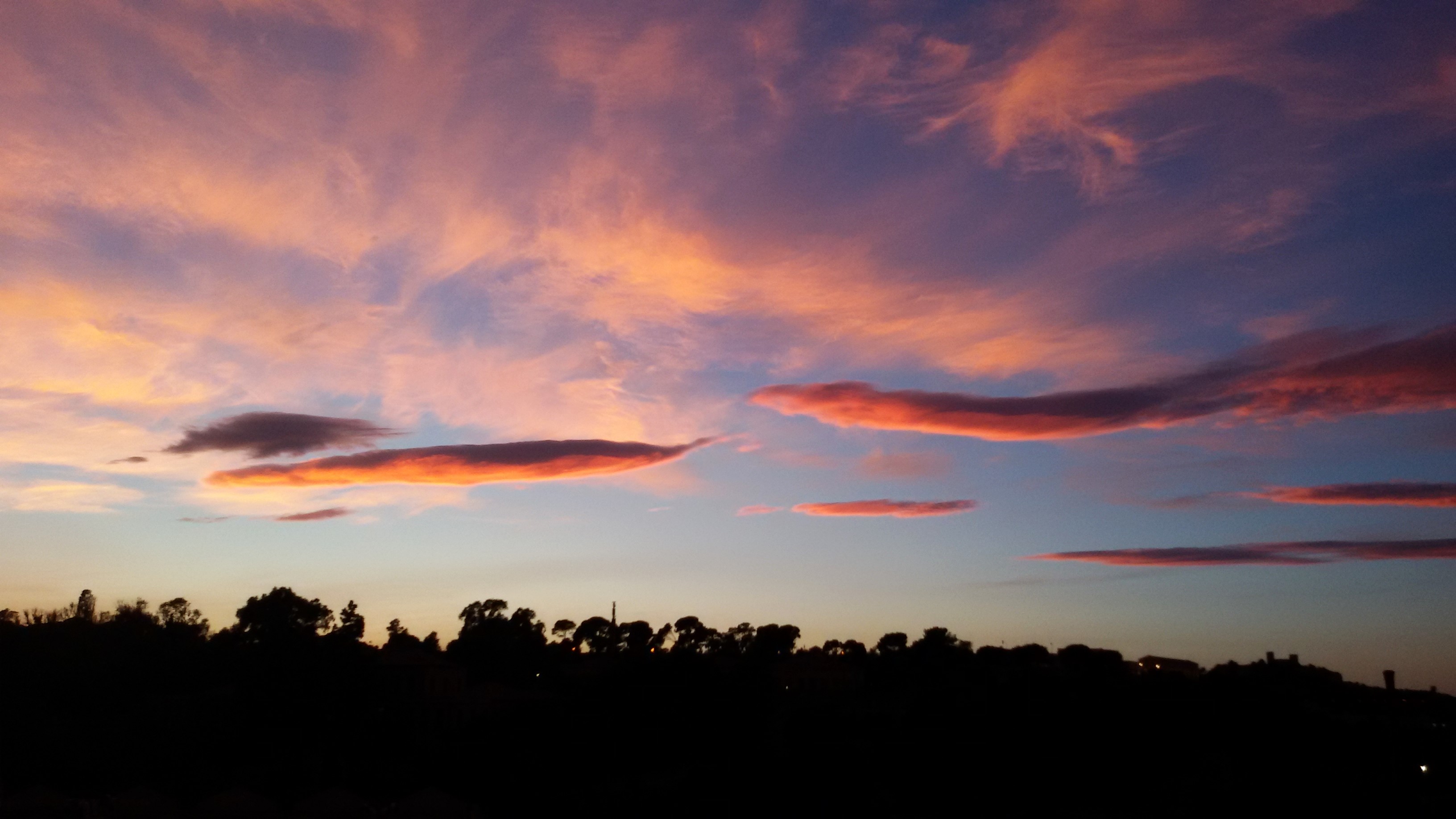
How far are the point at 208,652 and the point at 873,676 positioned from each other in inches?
2072

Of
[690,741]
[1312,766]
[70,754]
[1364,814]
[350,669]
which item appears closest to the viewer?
[1364,814]

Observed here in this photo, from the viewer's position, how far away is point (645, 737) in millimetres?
48031

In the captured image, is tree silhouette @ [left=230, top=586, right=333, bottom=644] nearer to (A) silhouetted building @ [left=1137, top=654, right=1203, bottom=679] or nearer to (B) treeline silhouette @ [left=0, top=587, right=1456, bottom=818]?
(B) treeline silhouette @ [left=0, top=587, right=1456, bottom=818]

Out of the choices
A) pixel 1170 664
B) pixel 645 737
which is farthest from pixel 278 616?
pixel 1170 664

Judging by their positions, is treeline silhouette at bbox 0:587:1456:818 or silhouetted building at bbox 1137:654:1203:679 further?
silhouetted building at bbox 1137:654:1203:679

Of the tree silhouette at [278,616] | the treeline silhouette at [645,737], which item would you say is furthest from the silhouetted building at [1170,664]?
the tree silhouette at [278,616]

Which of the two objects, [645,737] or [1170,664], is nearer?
[645,737]

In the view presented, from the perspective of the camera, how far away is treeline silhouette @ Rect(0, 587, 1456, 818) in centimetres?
3638

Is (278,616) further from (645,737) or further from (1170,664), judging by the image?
(1170,664)

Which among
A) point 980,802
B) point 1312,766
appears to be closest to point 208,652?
point 980,802

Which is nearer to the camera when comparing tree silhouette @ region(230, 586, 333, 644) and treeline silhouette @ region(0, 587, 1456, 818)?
treeline silhouette @ region(0, 587, 1456, 818)

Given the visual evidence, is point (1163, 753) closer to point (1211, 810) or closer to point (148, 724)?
point (1211, 810)

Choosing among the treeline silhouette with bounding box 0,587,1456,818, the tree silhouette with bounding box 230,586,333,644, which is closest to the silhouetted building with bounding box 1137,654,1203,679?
the treeline silhouette with bounding box 0,587,1456,818

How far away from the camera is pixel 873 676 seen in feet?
306
